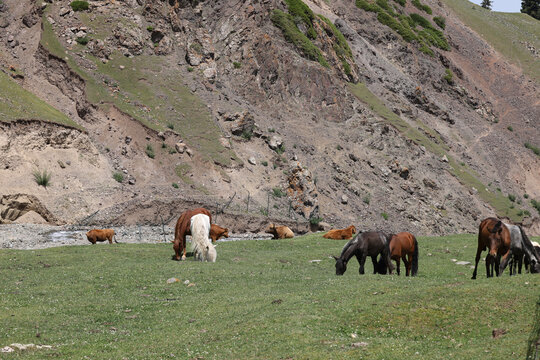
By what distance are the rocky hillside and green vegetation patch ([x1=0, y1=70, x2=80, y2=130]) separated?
0.19m

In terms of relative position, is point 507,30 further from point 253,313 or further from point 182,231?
point 253,313

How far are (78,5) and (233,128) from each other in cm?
2440

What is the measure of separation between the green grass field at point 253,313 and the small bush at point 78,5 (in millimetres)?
48485

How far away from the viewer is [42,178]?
149 ft

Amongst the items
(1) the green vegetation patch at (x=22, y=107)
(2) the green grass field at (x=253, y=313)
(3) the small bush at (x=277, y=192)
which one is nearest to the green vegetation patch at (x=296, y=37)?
(3) the small bush at (x=277, y=192)

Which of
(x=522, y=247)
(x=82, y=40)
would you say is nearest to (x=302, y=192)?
(x=82, y=40)

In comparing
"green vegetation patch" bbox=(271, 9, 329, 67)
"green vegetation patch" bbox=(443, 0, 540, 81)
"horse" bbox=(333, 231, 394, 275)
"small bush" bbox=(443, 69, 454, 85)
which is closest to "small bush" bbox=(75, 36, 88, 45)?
"green vegetation patch" bbox=(271, 9, 329, 67)

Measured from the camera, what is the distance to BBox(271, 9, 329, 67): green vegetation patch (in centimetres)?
7900

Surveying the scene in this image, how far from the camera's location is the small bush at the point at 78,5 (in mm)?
65938

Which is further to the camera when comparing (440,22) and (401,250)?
(440,22)

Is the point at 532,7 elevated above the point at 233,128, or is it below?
above

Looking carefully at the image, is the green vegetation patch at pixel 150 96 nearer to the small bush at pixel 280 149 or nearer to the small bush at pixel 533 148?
the small bush at pixel 280 149

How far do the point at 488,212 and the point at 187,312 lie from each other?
6477 centimetres

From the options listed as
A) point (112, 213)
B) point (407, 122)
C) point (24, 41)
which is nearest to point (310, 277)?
point (112, 213)
